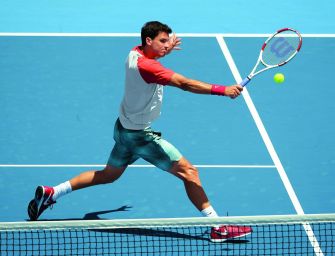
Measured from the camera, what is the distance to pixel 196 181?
8.00m

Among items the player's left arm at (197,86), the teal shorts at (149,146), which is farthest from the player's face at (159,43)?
the teal shorts at (149,146)

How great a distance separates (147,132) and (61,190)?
1.00m

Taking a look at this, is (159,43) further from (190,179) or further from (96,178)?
(96,178)

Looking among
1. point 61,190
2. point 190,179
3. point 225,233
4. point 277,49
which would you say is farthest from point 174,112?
point 225,233

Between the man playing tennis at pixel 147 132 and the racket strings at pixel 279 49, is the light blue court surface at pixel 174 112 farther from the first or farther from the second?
the racket strings at pixel 279 49

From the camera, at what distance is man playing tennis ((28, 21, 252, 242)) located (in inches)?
308

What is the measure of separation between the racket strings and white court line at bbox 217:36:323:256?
1.21 meters

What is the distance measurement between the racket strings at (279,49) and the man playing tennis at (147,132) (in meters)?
1.11

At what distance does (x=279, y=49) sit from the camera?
8844 mm

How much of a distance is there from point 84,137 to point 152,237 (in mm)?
2354

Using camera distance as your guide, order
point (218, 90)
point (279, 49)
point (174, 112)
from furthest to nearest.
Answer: point (174, 112), point (279, 49), point (218, 90)

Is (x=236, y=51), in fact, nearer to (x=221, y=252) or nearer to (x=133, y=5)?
(x=133, y=5)

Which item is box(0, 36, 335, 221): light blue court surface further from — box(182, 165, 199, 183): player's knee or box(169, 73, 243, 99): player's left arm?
box(169, 73, 243, 99): player's left arm

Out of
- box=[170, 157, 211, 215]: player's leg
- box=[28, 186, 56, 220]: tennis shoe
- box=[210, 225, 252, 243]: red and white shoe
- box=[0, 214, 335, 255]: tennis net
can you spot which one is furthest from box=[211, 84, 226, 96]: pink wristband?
box=[28, 186, 56, 220]: tennis shoe
